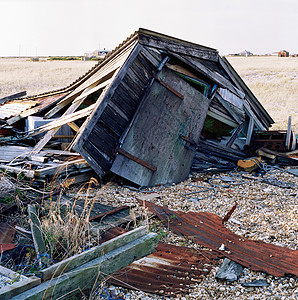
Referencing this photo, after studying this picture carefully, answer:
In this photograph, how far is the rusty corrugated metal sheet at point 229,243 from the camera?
180 inches

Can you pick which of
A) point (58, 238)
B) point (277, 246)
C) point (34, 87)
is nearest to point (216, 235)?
point (277, 246)

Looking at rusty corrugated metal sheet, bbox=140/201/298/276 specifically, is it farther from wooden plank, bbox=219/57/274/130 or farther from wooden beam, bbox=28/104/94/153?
wooden plank, bbox=219/57/274/130

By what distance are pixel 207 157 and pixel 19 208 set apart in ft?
19.1

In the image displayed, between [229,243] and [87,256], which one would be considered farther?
[229,243]

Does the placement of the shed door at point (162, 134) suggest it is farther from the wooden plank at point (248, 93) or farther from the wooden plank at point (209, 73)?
the wooden plank at point (248, 93)

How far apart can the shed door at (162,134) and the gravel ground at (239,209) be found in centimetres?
38

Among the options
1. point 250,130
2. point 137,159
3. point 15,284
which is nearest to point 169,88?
point 137,159

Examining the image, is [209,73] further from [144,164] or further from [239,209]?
[239,209]

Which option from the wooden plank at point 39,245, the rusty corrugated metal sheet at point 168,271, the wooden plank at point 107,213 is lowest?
the rusty corrugated metal sheet at point 168,271

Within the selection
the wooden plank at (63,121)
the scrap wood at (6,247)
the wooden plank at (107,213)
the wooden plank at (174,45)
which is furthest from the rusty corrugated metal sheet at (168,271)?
the wooden plank at (174,45)

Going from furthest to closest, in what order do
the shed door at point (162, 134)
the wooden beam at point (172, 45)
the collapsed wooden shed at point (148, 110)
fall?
the wooden beam at point (172, 45), the shed door at point (162, 134), the collapsed wooden shed at point (148, 110)

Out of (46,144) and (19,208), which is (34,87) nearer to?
(46,144)

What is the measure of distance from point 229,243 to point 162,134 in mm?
3724

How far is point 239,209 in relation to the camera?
22.0ft
